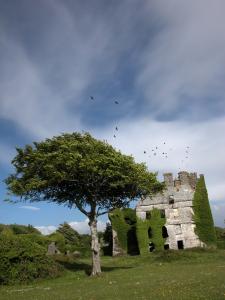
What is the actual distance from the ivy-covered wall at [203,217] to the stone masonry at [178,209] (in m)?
0.68

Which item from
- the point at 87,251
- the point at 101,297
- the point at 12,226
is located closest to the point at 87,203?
the point at 101,297

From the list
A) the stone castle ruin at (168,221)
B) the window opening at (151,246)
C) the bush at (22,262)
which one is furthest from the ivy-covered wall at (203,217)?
the bush at (22,262)

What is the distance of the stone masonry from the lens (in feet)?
209

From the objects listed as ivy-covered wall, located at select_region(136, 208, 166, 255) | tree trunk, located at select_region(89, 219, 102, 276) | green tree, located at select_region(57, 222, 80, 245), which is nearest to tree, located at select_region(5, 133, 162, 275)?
tree trunk, located at select_region(89, 219, 102, 276)

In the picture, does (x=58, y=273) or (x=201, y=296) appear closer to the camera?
(x=201, y=296)

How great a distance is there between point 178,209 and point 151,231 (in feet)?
19.5

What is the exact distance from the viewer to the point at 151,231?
64500mm

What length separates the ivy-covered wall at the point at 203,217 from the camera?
62625mm

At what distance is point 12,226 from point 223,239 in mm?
47732

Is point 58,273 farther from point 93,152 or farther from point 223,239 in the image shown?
point 223,239

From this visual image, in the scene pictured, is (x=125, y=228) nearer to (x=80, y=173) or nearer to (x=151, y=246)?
(x=151, y=246)

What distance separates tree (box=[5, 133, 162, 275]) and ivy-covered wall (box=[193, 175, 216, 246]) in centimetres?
2704

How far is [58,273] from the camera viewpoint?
34375 mm

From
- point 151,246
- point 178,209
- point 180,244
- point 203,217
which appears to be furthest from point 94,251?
point 203,217
